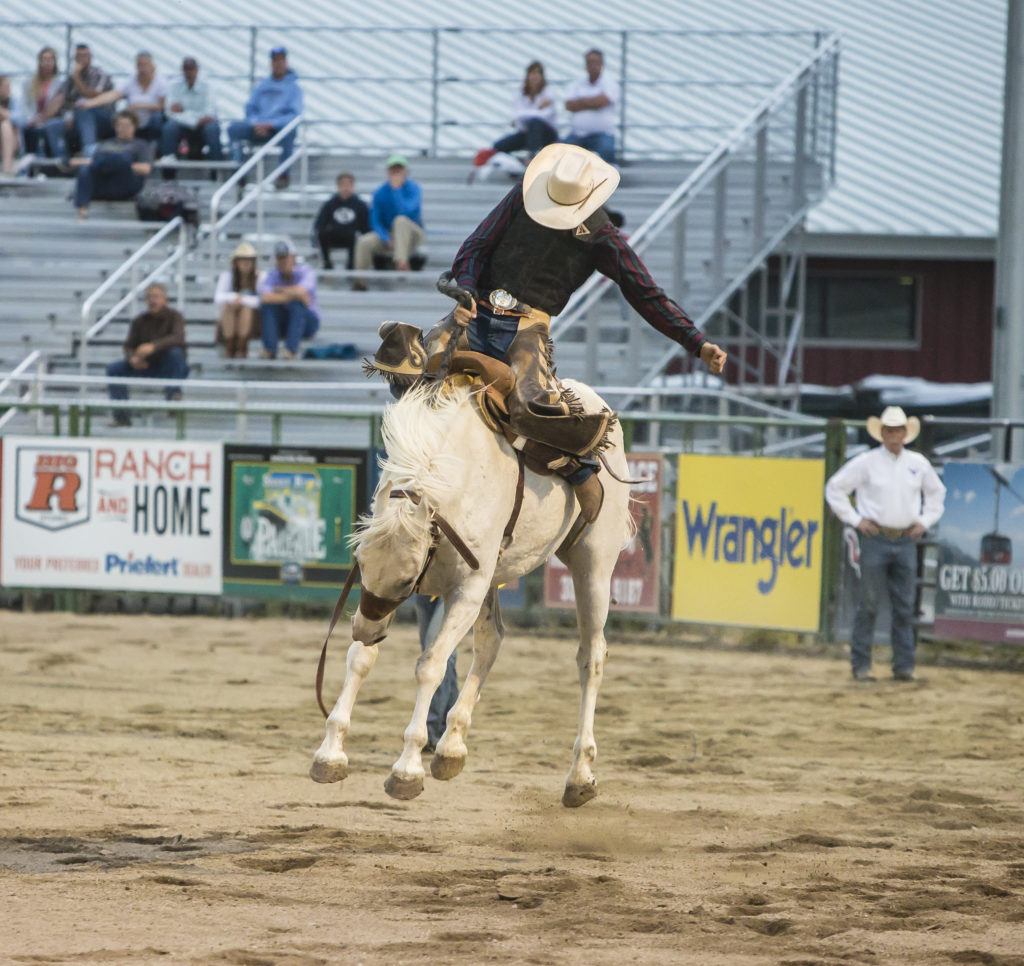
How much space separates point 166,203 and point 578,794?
13.9 meters

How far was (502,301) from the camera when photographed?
6.75 metres

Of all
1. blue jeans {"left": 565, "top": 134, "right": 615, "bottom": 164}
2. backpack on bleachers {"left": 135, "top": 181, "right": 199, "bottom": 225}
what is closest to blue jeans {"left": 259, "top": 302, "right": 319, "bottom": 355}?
backpack on bleachers {"left": 135, "top": 181, "right": 199, "bottom": 225}

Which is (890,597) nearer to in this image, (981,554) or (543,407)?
(981,554)

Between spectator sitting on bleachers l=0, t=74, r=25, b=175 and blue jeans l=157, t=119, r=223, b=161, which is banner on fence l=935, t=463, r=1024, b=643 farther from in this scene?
spectator sitting on bleachers l=0, t=74, r=25, b=175

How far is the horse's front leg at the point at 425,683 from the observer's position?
5934 mm

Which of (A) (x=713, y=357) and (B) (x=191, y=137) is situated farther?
(B) (x=191, y=137)

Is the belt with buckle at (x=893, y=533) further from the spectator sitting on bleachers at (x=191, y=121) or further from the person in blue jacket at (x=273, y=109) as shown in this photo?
the spectator sitting on bleachers at (x=191, y=121)

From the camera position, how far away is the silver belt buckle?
6.75m

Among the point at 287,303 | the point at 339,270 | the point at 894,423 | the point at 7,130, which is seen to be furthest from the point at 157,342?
the point at 894,423

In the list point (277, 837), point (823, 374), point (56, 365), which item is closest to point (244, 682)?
point (277, 837)

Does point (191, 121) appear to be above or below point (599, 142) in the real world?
above

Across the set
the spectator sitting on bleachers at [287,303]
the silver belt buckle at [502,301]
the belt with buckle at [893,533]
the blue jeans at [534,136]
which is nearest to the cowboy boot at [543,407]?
the silver belt buckle at [502,301]

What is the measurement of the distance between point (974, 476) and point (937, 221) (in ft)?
37.5

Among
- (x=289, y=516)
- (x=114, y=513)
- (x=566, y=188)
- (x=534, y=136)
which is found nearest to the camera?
(x=566, y=188)
